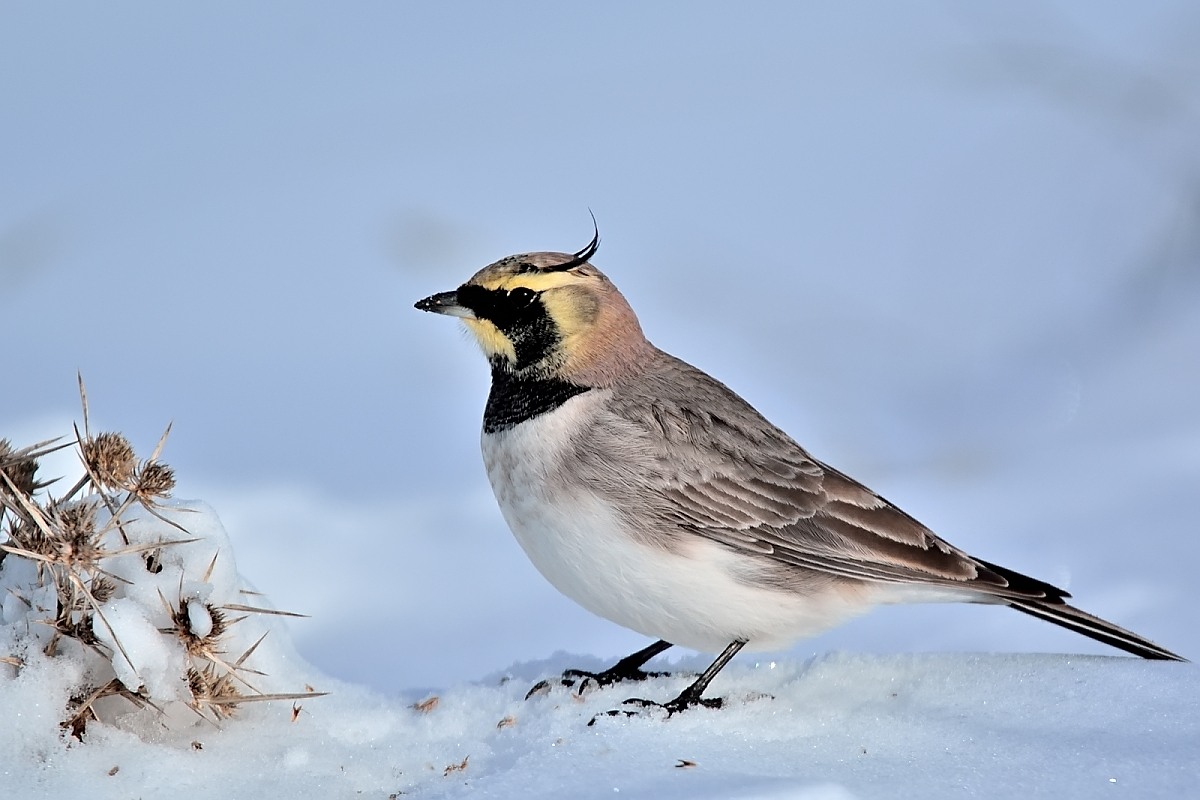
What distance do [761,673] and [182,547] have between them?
2.19 m

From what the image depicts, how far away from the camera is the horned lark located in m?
4.66

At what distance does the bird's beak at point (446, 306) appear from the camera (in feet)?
16.5

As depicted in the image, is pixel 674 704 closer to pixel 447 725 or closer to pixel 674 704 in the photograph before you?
pixel 674 704

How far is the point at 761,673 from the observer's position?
512 cm

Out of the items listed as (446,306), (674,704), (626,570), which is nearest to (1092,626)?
(674,704)

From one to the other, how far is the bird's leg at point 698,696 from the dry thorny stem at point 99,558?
1206mm

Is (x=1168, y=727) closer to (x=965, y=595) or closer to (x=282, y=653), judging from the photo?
(x=965, y=595)

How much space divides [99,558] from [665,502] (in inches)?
74.0

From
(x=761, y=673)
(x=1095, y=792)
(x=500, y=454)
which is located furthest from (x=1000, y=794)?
(x=500, y=454)

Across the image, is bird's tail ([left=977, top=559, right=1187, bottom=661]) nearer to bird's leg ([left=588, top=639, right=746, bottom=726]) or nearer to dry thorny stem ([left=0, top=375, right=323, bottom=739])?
bird's leg ([left=588, top=639, right=746, bottom=726])

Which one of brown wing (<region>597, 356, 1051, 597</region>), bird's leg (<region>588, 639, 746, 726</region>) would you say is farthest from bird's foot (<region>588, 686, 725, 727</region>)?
brown wing (<region>597, 356, 1051, 597</region>)

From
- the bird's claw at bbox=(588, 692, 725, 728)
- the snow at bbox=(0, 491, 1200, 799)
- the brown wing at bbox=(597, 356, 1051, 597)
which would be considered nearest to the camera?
the snow at bbox=(0, 491, 1200, 799)

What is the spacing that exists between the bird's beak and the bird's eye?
7.0 inches

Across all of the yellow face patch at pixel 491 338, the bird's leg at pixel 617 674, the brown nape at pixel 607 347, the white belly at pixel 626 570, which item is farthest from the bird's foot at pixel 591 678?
the yellow face patch at pixel 491 338
